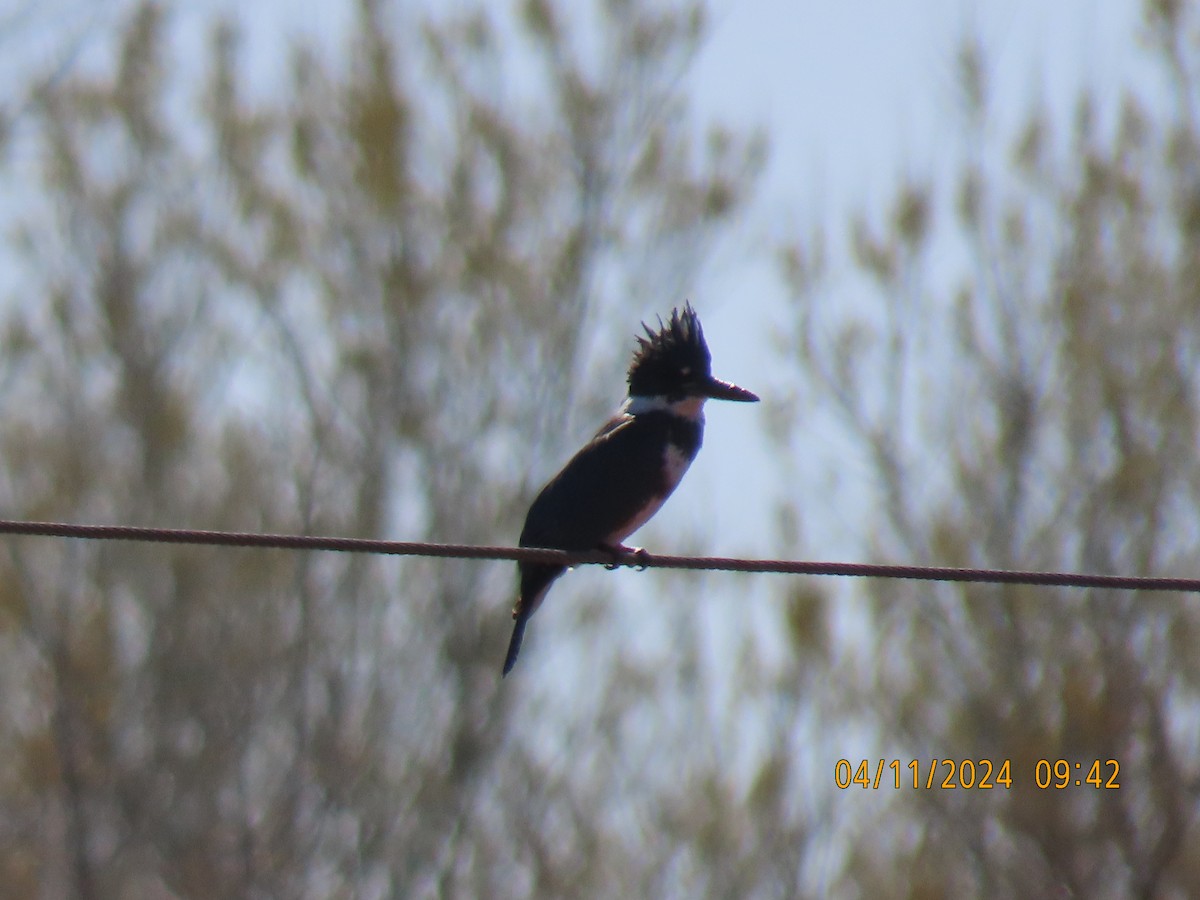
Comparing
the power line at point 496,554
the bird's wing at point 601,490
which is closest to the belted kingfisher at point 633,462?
the bird's wing at point 601,490

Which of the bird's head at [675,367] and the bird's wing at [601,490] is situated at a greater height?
the bird's head at [675,367]

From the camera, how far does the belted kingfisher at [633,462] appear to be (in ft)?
17.5

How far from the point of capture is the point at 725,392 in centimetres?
567

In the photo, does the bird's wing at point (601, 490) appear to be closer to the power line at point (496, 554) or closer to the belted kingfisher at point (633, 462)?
the belted kingfisher at point (633, 462)

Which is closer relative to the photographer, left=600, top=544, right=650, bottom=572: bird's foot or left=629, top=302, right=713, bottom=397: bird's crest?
left=600, top=544, right=650, bottom=572: bird's foot

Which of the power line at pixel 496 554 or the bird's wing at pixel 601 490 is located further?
the bird's wing at pixel 601 490

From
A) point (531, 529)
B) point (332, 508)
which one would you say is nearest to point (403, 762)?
point (332, 508)

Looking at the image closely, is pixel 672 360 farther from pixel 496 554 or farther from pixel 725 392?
pixel 496 554

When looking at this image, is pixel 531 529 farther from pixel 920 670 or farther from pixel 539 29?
pixel 539 29

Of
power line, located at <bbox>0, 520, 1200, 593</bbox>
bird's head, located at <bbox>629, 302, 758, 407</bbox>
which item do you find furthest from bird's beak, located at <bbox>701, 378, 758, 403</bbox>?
power line, located at <bbox>0, 520, 1200, 593</bbox>

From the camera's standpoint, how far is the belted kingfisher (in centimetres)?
535

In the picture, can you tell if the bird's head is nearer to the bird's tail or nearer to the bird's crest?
the bird's crest

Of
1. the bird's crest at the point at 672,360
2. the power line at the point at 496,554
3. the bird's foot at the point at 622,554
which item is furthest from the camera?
the bird's crest at the point at 672,360

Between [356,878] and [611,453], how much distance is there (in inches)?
191
